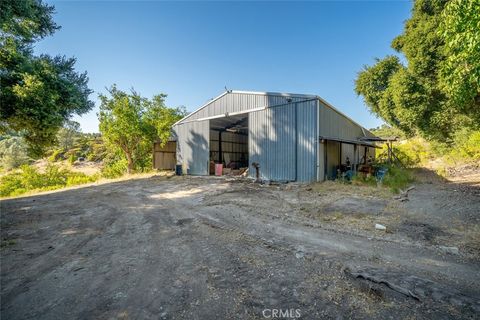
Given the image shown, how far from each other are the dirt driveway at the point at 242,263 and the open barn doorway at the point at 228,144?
34.5 ft

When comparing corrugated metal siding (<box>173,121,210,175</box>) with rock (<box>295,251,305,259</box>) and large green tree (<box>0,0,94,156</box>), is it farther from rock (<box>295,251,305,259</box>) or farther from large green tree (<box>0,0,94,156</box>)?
rock (<box>295,251,305,259</box>)

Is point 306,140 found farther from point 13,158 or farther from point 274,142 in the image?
point 13,158

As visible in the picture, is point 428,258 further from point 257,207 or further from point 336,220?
point 257,207

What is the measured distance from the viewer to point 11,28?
20.6 ft

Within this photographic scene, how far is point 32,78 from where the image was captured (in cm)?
596

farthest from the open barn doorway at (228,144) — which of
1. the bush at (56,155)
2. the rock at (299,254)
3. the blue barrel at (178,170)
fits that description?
the bush at (56,155)

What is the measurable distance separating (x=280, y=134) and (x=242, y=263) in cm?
956

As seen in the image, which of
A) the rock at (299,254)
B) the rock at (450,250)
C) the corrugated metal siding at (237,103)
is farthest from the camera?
the corrugated metal siding at (237,103)

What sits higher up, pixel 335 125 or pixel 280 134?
pixel 335 125

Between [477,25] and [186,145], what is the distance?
1551 cm

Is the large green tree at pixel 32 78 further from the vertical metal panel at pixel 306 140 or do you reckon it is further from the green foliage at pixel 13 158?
the green foliage at pixel 13 158

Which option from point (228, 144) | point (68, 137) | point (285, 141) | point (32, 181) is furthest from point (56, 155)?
point (285, 141)

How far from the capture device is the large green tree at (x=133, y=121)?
1712 centimetres

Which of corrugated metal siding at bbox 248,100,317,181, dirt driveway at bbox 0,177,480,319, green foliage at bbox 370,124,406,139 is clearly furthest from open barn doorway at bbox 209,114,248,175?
green foliage at bbox 370,124,406,139
